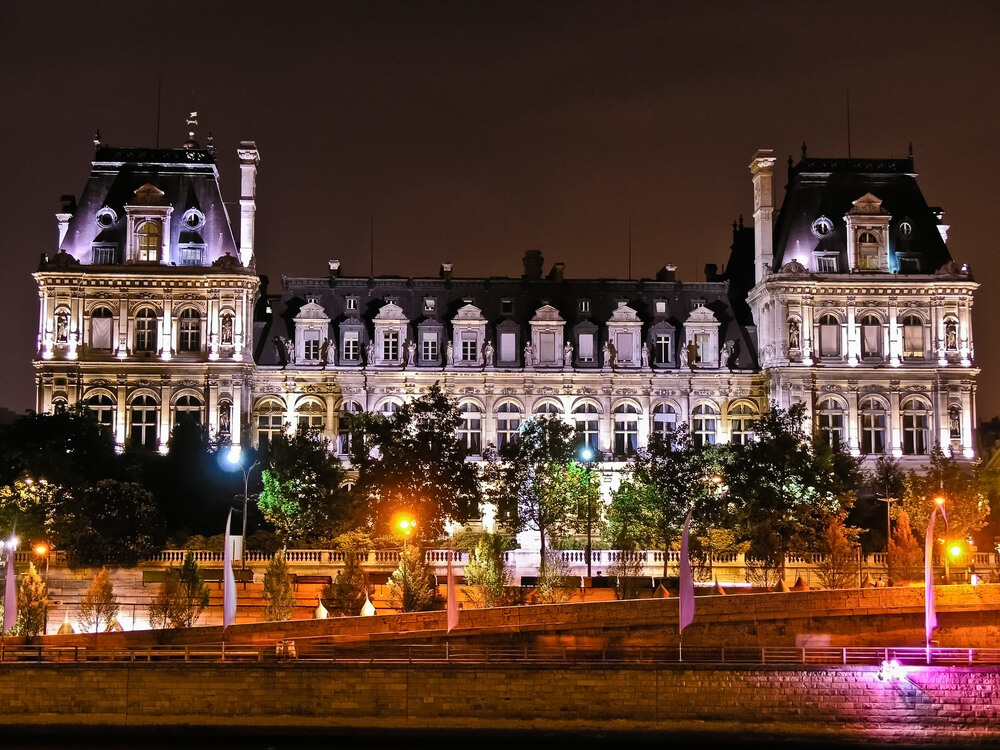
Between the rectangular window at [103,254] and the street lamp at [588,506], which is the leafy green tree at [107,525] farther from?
the street lamp at [588,506]

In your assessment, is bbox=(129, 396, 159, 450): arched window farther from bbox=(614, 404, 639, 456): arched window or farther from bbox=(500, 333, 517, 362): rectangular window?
bbox=(614, 404, 639, 456): arched window

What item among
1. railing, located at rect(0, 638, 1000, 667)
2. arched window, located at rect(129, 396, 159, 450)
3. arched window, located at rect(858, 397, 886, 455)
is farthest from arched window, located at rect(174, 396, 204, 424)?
railing, located at rect(0, 638, 1000, 667)

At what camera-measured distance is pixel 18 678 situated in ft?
154

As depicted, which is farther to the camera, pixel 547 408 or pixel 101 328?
pixel 547 408

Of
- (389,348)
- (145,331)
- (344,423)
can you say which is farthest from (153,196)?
(344,423)

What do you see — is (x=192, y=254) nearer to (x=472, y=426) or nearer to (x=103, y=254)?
(x=103, y=254)

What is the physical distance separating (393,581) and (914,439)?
39.2 m

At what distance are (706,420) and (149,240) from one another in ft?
107

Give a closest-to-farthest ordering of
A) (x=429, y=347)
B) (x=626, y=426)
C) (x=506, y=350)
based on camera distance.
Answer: (x=626, y=426)
(x=429, y=347)
(x=506, y=350)

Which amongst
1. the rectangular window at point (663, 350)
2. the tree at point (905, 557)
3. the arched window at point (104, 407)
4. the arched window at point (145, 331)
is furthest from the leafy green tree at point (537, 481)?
the arched window at point (104, 407)

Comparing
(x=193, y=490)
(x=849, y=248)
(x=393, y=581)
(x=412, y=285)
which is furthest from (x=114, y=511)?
(x=849, y=248)

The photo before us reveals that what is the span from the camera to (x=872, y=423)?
88750 mm

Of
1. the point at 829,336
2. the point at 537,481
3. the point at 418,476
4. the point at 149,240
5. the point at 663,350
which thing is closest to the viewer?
the point at 418,476

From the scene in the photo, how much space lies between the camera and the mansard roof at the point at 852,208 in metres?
90.6
